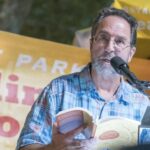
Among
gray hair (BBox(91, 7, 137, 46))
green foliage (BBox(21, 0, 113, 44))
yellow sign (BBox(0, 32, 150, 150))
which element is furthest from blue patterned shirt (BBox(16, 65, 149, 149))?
green foliage (BBox(21, 0, 113, 44))

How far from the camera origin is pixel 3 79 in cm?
458

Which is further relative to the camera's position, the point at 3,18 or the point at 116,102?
the point at 3,18

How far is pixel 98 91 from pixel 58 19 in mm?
8285

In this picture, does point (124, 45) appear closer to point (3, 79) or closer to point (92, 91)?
point (92, 91)

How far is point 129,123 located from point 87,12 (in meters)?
8.68

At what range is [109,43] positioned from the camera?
3057mm

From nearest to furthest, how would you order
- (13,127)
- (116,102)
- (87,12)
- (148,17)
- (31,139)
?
(31,139), (116,102), (13,127), (148,17), (87,12)

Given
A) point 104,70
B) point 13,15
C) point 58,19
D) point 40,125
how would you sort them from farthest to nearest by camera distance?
1. point 58,19
2. point 13,15
3. point 104,70
4. point 40,125

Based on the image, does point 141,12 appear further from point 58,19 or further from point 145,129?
point 58,19

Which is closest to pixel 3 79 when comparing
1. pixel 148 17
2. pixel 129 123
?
pixel 148 17

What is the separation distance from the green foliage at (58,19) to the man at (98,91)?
311 inches

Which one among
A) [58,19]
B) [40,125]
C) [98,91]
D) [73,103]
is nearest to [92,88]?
[98,91]

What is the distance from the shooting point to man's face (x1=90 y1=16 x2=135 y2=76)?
3.03 metres

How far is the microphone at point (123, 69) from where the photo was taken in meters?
2.55
